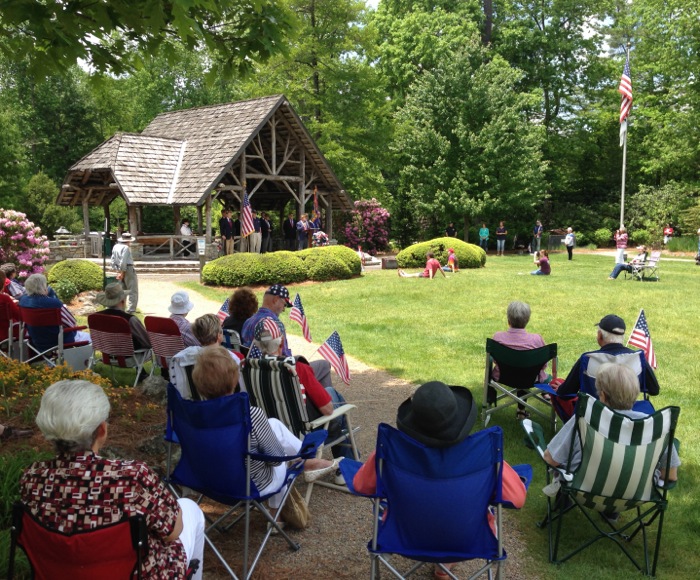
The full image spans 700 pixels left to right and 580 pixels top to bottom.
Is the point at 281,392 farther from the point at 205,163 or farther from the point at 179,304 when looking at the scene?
the point at 205,163

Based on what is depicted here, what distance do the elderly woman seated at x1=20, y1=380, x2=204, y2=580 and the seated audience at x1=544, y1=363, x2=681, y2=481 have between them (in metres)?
2.47

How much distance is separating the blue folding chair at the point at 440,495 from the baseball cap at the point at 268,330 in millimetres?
1742

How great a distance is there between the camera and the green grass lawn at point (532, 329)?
14.5 feet

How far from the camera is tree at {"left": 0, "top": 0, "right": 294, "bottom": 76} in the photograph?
4.46 meters

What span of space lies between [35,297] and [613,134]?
4068cm

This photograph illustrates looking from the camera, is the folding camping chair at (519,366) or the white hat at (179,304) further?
the white hat at (179,304)

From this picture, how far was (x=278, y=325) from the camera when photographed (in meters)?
5.68

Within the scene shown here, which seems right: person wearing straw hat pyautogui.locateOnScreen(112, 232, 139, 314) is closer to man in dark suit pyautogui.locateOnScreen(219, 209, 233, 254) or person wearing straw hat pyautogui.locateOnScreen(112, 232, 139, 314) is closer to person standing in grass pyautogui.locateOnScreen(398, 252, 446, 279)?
man in dark suit pyautogui.locateOnScreen(219, 209, 233, 254)

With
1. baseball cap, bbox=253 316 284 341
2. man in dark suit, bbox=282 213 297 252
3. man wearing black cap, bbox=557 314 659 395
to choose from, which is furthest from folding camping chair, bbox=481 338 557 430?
man in dark suit, bbox=282 213 297 252

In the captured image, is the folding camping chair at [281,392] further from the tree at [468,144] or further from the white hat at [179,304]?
the tree at [468,144]

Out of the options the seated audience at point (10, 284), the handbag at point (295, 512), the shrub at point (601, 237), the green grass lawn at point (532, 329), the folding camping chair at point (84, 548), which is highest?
the seated audience at point (10, 284)

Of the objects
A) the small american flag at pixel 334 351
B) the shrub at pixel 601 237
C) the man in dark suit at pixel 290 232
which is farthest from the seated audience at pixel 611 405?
the shrub at pixel 601 237

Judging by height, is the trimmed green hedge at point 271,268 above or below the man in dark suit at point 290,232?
below

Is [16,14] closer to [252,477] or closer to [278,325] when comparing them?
[278,325]
